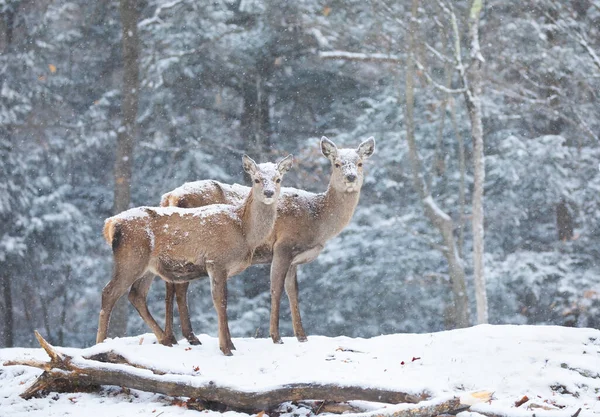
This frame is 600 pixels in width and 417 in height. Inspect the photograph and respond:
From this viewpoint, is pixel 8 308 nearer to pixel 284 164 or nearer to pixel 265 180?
pixel 284 164

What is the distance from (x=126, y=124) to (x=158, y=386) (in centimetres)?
1142

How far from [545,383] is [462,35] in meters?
16.7

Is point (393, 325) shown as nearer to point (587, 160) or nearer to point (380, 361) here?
point (587, 160)

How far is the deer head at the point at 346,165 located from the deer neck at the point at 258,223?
0.97 m

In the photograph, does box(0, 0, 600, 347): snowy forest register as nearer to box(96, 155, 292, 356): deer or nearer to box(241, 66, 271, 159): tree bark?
box(241, 66, 271, 159): tree bark

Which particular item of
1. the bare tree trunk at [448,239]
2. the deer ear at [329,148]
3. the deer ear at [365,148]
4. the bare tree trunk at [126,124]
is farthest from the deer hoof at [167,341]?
the bare tree trunk at [448,239]

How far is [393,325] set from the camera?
2208 cm

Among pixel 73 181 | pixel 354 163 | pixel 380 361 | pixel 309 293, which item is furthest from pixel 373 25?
pixel 380 361

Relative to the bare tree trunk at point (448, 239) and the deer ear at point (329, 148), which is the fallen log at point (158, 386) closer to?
the deer ear at point (329, 148)

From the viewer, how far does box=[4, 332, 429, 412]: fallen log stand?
7398 millimetres

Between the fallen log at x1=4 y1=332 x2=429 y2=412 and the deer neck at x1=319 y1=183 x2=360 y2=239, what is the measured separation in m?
2.88

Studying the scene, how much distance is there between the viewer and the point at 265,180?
9.37 metres

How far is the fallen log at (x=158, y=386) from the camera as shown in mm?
7398

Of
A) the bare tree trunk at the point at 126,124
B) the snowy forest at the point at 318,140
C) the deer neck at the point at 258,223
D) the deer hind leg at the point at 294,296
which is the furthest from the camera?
the snowy forest at the point at 318,140
